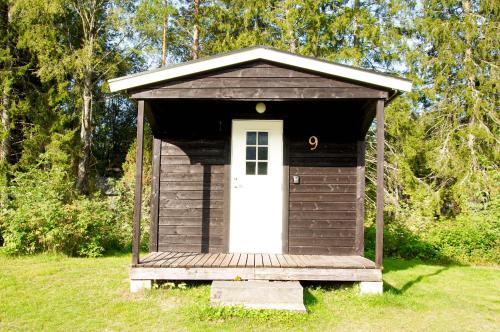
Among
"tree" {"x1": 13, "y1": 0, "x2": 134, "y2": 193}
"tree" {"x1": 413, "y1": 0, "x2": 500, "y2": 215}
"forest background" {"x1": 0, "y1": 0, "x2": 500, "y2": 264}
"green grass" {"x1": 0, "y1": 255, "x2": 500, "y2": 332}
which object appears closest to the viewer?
"green grass" {"x1": 0, "y1": 255, "x2": 500, "y2": 332}

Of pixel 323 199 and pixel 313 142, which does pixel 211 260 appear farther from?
pixel 313 142

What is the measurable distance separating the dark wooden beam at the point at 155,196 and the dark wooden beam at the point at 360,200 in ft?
9.30

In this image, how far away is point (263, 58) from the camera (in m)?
4.68

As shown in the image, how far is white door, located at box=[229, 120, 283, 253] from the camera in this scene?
546 centimetres

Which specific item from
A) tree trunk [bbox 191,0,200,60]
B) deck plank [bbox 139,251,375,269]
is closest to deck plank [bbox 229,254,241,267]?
deck plank [bbox 139,251,375,269]

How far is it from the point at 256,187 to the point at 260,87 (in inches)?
59.3

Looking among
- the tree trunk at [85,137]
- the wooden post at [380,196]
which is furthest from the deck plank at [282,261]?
the tree trunk at [85,137]

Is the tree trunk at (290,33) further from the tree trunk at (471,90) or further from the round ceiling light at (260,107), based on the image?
the round ceiling light at (260,107)

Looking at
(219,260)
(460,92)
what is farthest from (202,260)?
(460,92)

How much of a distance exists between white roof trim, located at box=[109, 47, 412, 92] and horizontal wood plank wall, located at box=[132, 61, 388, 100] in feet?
0.32

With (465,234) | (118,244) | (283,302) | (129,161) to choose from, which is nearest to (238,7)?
(129,161)

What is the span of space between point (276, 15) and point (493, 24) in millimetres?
6039

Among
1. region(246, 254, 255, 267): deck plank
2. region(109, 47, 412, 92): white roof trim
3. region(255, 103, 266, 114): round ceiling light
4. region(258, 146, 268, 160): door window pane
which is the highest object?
region(109, 47, 412, 92): white roof trim

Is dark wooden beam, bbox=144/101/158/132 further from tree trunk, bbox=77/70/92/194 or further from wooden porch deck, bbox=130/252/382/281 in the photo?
tree trunk, bbox=77/70/92/194
